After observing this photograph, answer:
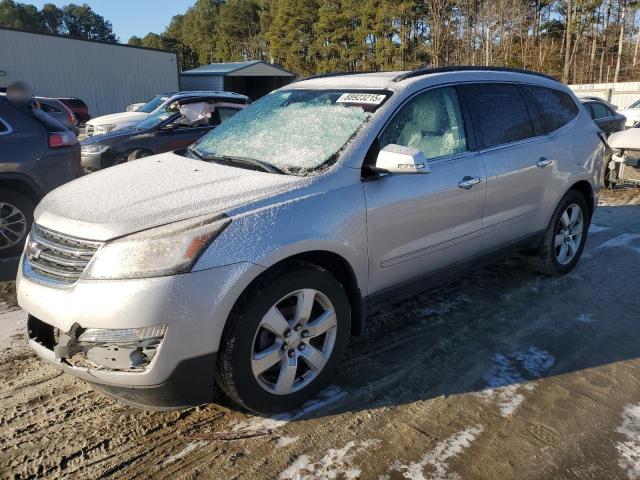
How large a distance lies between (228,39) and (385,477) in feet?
272

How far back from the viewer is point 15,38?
26516mm

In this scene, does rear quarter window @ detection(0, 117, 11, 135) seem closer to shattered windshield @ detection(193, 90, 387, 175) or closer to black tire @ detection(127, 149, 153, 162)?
shattered windshield @ detection(193, 90, 387, 175)

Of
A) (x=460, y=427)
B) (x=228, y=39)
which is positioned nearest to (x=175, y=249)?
(x=460, y=427)

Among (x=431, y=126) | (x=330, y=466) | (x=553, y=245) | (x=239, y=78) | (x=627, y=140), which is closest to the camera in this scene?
(x=330, y=466)

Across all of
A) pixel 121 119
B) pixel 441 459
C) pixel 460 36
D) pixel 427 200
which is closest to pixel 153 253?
pixel 441 459

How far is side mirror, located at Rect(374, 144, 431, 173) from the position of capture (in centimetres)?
297

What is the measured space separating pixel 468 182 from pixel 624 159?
6018 millimetres

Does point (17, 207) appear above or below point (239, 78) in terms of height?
below

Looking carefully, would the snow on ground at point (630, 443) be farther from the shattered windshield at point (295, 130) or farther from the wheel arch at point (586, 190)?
the wheel arch at point (586, 190)

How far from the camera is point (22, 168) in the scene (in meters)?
5.36

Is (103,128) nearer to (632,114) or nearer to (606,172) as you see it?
(606,172)

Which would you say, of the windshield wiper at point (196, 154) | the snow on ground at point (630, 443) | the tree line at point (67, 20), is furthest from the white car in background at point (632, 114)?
the tree line at point (67, 20)

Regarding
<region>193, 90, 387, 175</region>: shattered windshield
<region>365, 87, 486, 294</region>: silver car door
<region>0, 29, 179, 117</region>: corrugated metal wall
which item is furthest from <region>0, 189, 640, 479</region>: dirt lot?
<region>0, 29, 179, 117</region>: corrugated metal wall

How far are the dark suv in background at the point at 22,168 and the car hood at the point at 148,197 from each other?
243cm
